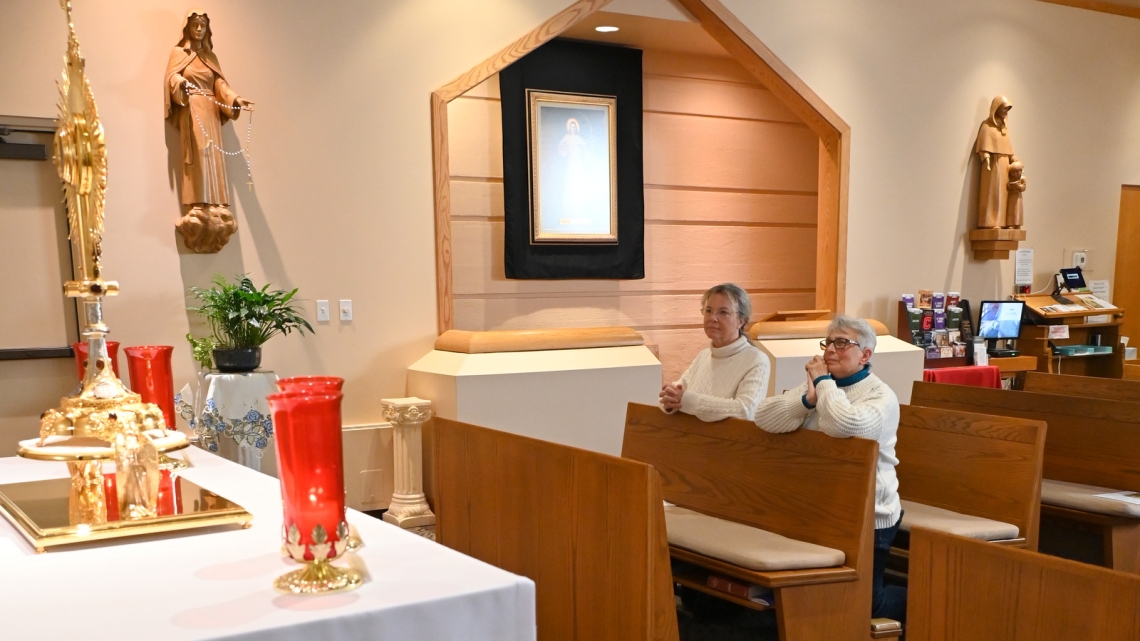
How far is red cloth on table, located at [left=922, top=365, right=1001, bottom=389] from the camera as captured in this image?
549 centimetres

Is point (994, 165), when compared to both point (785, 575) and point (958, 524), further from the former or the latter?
point (785, 575)

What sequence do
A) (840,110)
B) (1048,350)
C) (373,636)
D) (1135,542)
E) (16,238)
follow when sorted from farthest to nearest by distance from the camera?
(1048,350), (840,110), (16,238), (1135,542), (373,636)

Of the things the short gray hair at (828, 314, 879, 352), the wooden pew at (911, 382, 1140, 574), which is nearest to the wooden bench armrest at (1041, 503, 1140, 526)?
the wooden pew at (911, 382, 1140, 574)

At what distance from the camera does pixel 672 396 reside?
3.13 m

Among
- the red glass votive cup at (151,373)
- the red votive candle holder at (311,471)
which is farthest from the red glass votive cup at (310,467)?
the red glass votive cup at (151,373)

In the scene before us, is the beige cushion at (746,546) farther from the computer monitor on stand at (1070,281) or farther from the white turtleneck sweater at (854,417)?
the computer monitor on stand at (1070,281)

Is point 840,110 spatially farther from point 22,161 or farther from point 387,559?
point 387,559

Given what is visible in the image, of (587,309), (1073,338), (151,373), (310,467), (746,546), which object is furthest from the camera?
(1073,338)

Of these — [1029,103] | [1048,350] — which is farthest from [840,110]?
[1048,350]

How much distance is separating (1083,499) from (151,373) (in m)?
2.90

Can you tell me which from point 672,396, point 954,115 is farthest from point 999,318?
point 672,396

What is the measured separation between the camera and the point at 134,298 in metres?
3.94

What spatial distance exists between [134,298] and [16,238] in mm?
489

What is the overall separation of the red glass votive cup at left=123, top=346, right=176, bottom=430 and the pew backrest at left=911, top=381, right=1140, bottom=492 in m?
3.01
